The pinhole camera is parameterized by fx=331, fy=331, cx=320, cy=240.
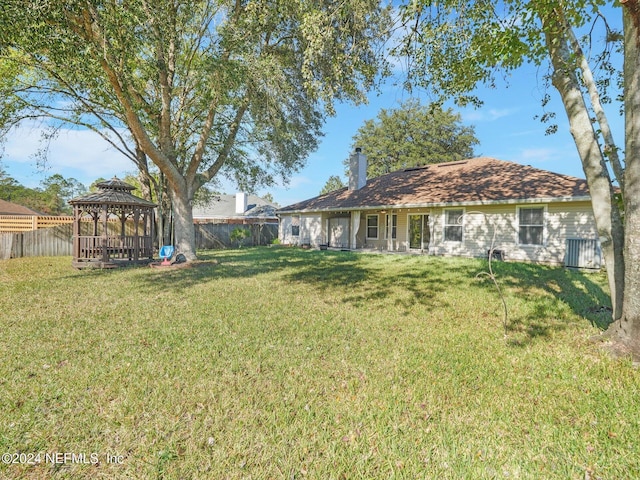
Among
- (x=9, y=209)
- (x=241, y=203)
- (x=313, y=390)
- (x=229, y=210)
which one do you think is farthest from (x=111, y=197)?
(x=9, y=209)

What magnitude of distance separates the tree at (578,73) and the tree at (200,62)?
1.15m

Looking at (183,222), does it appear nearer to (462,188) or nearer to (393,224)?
(393,224)

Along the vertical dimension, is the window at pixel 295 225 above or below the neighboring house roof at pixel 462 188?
below

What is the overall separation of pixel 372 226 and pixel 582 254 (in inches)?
388

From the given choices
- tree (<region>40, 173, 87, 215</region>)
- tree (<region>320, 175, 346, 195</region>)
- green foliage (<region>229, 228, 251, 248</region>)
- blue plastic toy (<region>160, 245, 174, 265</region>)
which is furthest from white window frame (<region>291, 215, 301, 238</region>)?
tree (<region>40, 173, 87, 215</region>)

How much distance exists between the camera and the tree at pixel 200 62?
6047 mm

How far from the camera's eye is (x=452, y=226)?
1435 cm

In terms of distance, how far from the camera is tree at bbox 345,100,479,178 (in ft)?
99.3

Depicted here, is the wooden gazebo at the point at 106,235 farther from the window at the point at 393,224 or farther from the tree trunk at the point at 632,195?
the tree trunk at the point at 632,195

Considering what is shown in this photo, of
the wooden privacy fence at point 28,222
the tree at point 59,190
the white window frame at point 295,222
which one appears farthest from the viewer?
the tree at point 59,190

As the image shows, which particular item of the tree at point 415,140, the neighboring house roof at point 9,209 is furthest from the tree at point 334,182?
the neighboring house roof at point 9,209

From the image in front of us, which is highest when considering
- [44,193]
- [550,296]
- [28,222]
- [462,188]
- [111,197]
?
[44,193]

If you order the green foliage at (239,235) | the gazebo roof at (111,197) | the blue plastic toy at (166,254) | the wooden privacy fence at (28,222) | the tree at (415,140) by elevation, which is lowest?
the blue plastic toy at (166,254)

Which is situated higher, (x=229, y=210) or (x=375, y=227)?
(x=229, y=210)
